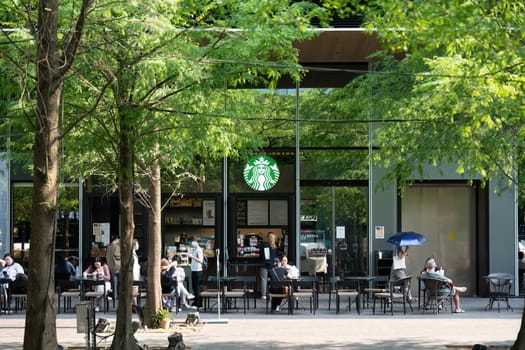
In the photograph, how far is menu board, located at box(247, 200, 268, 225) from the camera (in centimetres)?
2450

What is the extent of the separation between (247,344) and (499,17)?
7132mm

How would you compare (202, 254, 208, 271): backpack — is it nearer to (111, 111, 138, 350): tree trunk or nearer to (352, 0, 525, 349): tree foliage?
(352, 0, 525, 349): tree foliage

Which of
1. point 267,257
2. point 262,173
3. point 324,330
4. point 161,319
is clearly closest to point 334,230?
point 267,257

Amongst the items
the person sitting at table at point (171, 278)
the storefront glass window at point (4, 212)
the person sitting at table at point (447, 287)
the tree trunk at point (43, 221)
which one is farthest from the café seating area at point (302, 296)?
the tree trunk at point (43, 221)

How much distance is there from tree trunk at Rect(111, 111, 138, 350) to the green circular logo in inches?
392

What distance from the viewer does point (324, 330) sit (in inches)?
686

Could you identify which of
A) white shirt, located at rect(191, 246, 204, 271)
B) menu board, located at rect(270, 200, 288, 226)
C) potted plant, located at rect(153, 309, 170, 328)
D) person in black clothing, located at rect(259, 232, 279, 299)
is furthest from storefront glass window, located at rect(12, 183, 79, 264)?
potted plant, located at rect(153, 309, 170, 328)

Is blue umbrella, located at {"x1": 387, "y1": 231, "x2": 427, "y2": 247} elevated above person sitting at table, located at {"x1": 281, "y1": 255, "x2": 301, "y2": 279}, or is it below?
above

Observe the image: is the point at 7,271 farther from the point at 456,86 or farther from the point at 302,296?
the point at 456,86

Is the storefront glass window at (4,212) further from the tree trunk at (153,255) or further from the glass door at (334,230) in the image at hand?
the tree trunk at (153,255)

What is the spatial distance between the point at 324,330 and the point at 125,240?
4886mm

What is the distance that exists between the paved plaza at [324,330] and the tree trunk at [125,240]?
123 cm

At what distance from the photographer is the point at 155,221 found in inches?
688

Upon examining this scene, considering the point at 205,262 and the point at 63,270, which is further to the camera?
the point at 205,262
